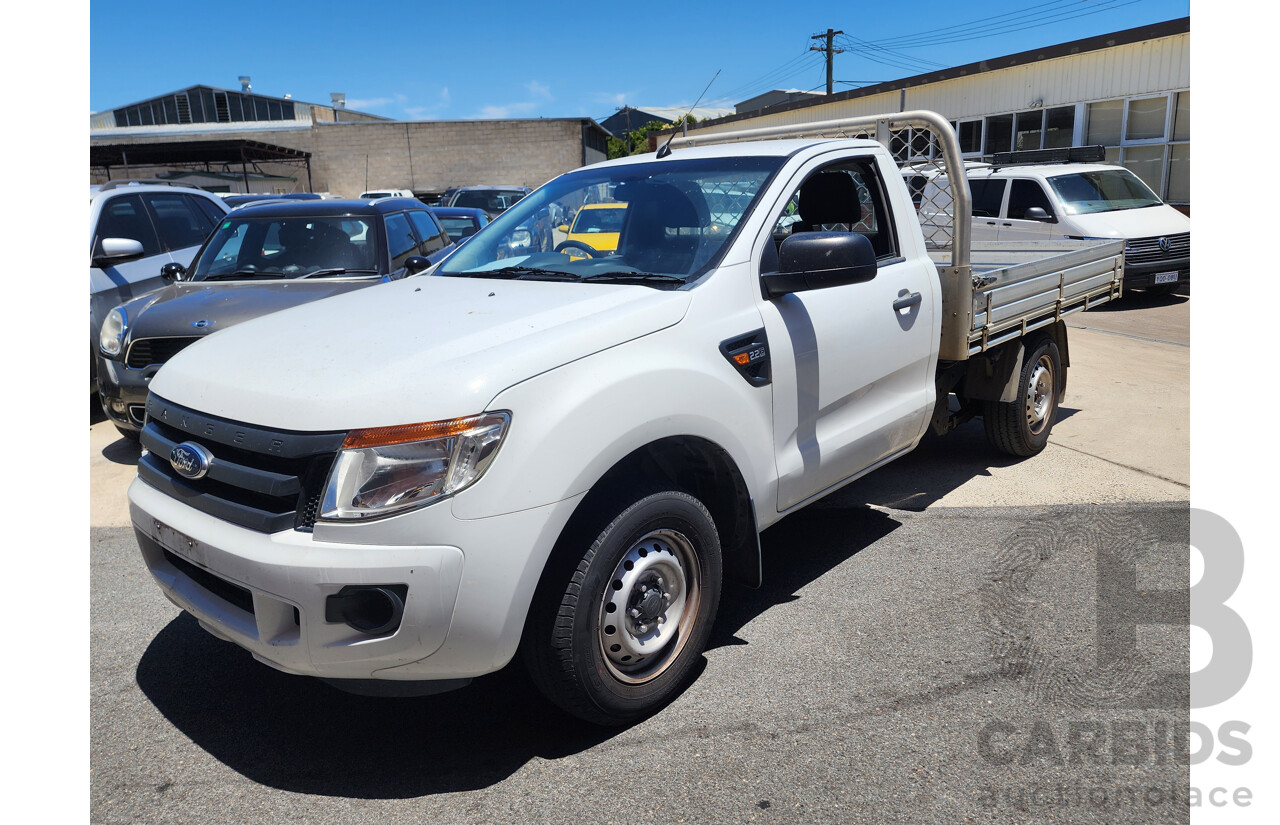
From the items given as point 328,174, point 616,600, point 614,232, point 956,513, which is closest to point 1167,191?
point 956,513

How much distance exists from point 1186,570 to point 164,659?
453 centimetres

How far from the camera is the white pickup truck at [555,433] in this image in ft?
8.33

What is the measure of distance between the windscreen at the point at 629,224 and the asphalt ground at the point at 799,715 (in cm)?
159

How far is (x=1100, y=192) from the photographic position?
43.6 feet

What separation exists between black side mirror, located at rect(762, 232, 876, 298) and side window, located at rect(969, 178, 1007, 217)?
1133 cm

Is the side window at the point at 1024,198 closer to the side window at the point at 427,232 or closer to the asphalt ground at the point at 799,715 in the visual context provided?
the side window at the point at 427,232

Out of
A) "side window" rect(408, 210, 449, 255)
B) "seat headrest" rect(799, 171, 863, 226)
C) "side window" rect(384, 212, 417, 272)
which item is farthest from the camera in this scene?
"side window" rect(408, 210, 449, 255)

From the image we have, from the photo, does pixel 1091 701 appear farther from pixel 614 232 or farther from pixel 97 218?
pixel 97 218

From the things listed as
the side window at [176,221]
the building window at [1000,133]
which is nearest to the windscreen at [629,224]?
the side window at [176,221]

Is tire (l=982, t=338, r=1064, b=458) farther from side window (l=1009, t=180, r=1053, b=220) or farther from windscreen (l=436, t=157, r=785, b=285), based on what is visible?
side window (l=1009, t=180, r=1053, b=220)

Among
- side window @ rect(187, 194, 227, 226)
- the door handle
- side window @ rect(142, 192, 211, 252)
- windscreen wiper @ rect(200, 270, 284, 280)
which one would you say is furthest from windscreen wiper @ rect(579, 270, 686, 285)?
side window @ rect(187, 194, 227, 226)

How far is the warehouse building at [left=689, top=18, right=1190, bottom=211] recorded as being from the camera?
16.3 metres

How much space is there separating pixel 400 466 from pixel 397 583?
0.32m

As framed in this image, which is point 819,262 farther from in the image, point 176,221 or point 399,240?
point 176,221
